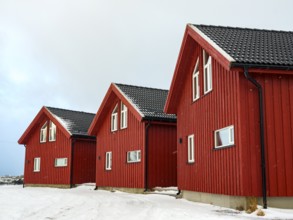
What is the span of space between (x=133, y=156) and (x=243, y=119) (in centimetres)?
1117

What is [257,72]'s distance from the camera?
12.6 metres

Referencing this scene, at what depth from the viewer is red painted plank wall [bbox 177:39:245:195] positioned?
1300cm

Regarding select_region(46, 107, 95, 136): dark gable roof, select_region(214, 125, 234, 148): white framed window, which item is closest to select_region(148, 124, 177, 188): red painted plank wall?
select_region(214, 125, 234, 148): white framed window

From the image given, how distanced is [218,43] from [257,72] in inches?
80.8

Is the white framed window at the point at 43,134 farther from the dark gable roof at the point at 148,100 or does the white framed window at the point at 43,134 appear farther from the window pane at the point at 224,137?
the window pane at the point at 224,137

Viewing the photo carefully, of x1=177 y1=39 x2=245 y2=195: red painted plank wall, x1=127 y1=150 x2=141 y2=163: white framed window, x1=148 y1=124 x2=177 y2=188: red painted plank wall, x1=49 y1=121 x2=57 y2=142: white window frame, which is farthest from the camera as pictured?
x1=49 y1=121 x2=57 y2=142: white window frame

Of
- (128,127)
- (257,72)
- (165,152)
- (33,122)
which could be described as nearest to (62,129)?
(33,122)

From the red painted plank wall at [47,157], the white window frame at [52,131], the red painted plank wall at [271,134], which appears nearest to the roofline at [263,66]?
the red painted plank wall at [271,134]

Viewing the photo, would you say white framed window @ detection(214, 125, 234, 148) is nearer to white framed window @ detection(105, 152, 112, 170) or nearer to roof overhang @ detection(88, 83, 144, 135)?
roof overhang @ detection(88, 83, 144, 135)

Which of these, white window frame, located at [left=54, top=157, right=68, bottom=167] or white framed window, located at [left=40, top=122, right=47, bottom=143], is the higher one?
white framed window, located at [left=40, top=122, right=47, bottom=143]

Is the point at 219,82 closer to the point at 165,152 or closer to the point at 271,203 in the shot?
the point at 271,203

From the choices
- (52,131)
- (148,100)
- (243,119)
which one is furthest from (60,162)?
(243,119)

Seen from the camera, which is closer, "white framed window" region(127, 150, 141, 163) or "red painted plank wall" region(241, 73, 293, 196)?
"red painted plank wall" region(241, 73, 293, 196)

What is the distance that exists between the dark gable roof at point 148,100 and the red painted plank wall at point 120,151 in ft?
2.59
